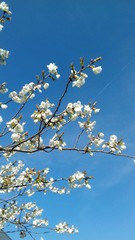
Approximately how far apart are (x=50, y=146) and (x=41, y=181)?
0.77 meters

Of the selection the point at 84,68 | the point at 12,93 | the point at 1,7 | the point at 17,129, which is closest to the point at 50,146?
the point at 17,129

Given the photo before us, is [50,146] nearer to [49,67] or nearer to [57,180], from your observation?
[57,180]

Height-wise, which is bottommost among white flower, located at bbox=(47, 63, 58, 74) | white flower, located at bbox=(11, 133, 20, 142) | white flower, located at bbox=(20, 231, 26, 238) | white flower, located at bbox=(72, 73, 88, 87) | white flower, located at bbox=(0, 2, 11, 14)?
white flower, located at bbox=(20, 231, 26, 238)

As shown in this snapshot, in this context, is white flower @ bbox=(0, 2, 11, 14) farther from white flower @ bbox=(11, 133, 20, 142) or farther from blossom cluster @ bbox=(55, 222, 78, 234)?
blossom cluster @ bbox=(55, 222, 78, 234)

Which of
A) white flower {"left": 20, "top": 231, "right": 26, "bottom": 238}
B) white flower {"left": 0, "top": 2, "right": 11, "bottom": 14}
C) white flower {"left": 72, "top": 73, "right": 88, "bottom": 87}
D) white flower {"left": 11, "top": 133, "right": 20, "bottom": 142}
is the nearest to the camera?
white flower {"left": 72, "top": 73, "right": 88, "bottom": 87}

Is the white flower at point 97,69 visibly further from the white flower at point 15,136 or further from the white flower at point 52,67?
the white flower at point 15,136

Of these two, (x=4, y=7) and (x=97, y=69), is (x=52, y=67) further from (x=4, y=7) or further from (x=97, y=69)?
(x=4, y=7)

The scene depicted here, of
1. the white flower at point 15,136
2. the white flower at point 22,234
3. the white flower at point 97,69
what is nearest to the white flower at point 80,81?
the white flower at point 97,69

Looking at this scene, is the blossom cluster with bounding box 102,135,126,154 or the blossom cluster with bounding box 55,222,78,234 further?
the blossom cluster with bounding box 55,222,78,234

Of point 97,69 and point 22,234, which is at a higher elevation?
point 97,69

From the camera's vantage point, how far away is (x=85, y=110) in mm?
4875

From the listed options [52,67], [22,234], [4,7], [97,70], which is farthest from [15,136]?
[22,234]

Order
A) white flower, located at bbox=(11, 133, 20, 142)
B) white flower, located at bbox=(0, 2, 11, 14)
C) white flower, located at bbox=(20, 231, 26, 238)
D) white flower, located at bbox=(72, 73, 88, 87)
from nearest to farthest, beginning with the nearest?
white flower, located at bbox=(72, 73, 88, 87), white flower, located at bbox=(11, 133, 20, 142), white flower, located at bbox=(0, 2, 11, 14), white flower, located at bbox=(20, 231, 26, 238)

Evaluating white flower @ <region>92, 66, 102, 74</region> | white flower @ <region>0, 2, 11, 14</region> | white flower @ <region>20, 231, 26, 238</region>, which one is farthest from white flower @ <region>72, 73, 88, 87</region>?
white flower @ <region>20, 231, 26, 238</region>
